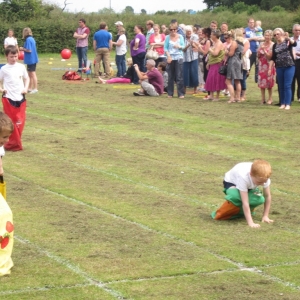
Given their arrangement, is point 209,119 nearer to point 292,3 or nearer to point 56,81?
point 56,81

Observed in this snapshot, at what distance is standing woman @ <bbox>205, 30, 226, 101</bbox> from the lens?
19438mm

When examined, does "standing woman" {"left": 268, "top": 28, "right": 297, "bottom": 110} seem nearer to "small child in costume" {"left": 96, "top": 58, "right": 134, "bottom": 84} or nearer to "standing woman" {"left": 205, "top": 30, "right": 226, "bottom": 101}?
"standing woman" {"left": 205, "top": 30, "right": 226, "bottom": 101}

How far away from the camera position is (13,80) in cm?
1291

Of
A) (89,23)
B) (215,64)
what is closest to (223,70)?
(215,64)

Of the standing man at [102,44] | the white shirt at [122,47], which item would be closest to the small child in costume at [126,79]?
the white shirt at [122,47]

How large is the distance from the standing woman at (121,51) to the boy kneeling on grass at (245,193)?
18420 millimetres

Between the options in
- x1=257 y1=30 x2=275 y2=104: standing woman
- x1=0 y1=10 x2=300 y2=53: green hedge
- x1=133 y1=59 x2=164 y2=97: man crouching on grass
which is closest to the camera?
x1=257 y1=30 x2=275 y2=104: standing woman

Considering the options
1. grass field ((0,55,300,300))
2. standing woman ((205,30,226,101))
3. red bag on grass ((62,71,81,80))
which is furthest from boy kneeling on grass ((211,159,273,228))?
red bag on grass ((62,71,81,80))

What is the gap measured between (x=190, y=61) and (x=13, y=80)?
960cm

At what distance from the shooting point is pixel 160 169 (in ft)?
37.2

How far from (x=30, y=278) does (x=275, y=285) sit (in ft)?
6.88

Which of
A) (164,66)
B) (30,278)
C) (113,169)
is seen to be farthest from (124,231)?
(164,66)

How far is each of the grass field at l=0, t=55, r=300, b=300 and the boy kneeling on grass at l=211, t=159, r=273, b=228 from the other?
6.4 inches

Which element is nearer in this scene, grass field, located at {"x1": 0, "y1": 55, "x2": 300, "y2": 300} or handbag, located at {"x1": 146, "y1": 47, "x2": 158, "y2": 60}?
grass field, located at {"x1": 0, "y1": 55, "x2": 300, "y2": 300}
